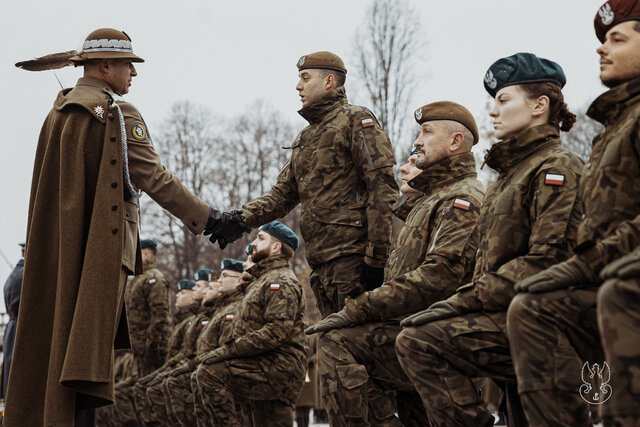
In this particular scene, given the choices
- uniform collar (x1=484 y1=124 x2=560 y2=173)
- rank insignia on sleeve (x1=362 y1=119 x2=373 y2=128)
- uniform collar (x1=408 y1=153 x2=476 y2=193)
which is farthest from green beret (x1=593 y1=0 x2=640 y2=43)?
rank insignia on sleeve (x1=362 y1=119 x2=373 y2=128)

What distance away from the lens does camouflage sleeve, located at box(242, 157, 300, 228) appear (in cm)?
733

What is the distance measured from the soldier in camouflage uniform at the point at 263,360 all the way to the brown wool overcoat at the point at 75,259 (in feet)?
10.4

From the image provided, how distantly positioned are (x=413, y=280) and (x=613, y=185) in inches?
75.3

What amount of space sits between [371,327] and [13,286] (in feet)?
23.2

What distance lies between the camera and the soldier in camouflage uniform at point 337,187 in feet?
21.4

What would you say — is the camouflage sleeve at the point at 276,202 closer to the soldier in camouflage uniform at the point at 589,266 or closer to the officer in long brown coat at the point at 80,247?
the officer in long brown coat at the point at 80,247

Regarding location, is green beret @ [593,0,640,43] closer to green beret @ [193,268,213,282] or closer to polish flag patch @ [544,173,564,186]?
polish flag patch @ [544,173,564,186]

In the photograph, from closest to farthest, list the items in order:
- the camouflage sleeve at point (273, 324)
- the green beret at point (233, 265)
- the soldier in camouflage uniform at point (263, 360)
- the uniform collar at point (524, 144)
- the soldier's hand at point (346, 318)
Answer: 1. the uniform collar at point (524, 144)
2. the soldier's hand at point (346, 318)
3. the camouflage sleeve at point (273, 324)
4. the soldier in camouflage uniform at point (263, 360)
5. the green beret at point (233, 265)

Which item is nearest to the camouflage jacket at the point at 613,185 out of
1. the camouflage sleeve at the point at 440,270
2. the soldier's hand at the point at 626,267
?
the soldier's hand at the point at 626,267

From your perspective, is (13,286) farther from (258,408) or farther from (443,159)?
(443,159)

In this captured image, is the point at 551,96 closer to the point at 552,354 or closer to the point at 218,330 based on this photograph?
the point at 552,354

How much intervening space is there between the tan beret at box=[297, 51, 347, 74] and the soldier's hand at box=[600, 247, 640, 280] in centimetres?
422

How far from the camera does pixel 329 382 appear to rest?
5.78 metres

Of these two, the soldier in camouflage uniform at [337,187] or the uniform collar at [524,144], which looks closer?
the uniform collar at [524,144]
